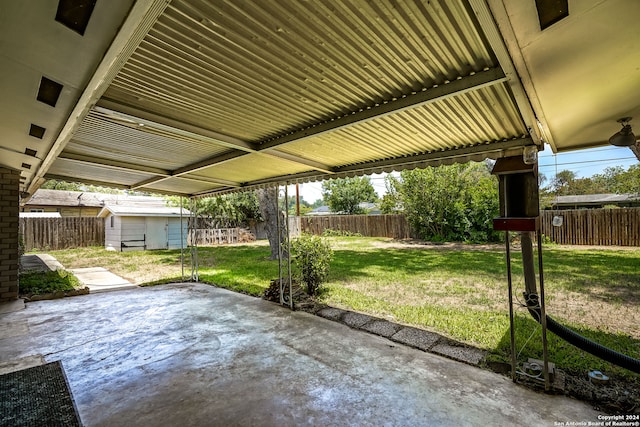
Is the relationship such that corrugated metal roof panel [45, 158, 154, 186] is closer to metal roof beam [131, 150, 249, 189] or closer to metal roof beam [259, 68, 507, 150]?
metal roof beam [131, 150, 249, 189]

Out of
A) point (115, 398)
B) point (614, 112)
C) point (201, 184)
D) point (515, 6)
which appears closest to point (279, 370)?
point (115, 398)

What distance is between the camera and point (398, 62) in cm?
191

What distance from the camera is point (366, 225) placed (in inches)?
738

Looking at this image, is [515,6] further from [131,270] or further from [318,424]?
[131,270]

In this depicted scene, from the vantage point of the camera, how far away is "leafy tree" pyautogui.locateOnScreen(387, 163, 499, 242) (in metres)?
13.8

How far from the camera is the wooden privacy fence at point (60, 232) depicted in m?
13.7

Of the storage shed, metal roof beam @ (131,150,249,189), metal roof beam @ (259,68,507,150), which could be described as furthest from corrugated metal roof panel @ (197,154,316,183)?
the storage shed

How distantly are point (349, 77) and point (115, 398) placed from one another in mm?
3237

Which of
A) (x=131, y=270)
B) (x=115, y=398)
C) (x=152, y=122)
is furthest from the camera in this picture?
(x=131, y=270)

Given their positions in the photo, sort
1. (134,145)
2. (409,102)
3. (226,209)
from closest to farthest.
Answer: (409,102) < (134,145) < (226,209)

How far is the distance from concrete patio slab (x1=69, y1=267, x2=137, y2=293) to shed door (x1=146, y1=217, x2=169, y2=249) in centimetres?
583

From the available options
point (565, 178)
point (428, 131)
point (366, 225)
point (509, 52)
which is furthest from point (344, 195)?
point (509, 52)

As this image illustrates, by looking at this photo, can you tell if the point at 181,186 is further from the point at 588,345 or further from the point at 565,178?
the point at 565,178

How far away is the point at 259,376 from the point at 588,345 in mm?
2947
